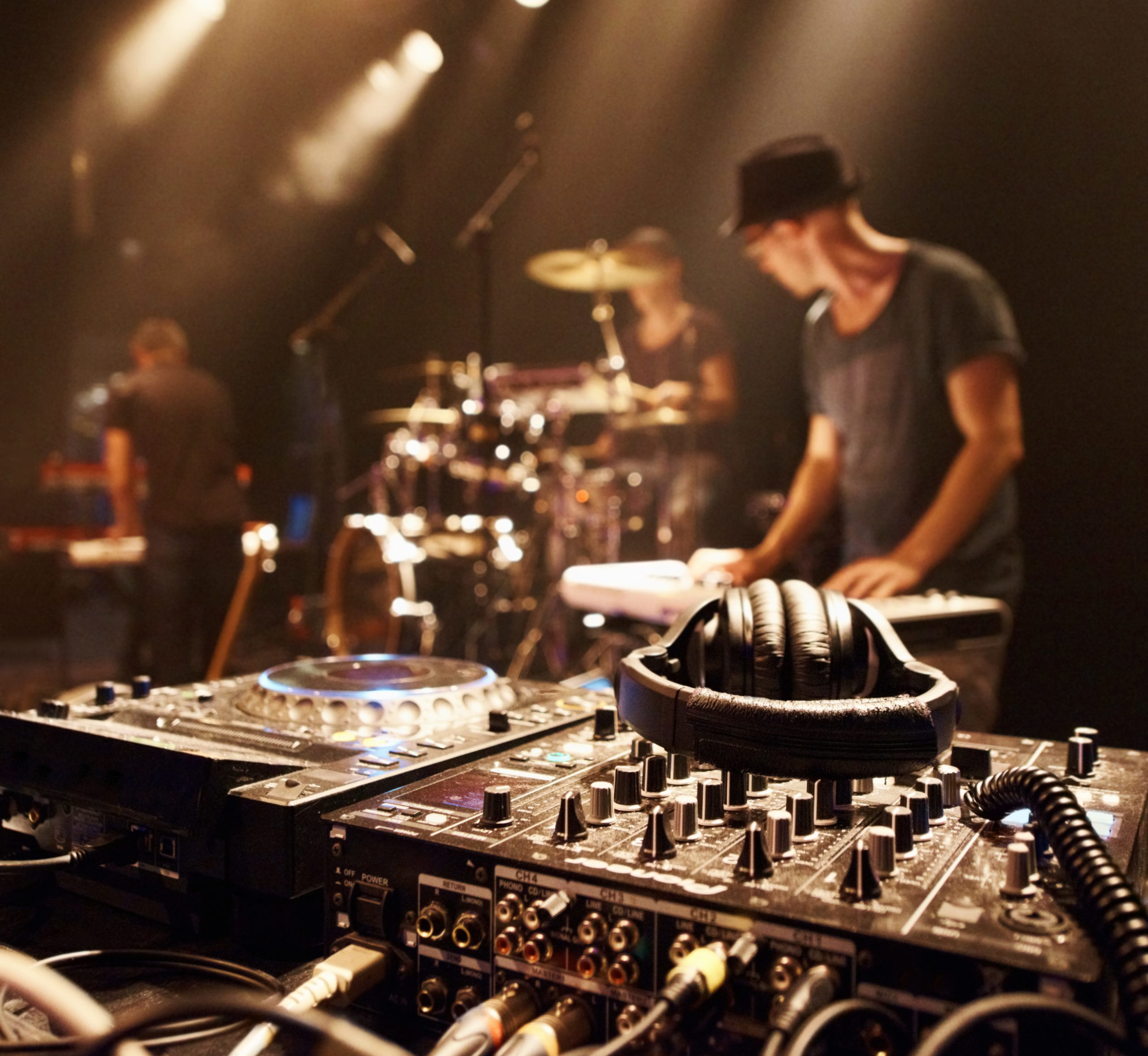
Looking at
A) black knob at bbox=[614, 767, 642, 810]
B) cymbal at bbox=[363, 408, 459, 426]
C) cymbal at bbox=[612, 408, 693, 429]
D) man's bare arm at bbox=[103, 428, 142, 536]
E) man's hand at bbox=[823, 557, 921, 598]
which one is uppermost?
cymbal at bbox=[363, 408, 459, 426]

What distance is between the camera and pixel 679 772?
0.89 m

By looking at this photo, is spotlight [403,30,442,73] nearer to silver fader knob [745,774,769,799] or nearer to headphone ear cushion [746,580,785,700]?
headphone ear cushion [746,580,785,700]

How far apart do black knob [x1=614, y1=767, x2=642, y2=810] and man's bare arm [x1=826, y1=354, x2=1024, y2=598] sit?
2.47m

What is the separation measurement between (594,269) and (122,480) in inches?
96.2

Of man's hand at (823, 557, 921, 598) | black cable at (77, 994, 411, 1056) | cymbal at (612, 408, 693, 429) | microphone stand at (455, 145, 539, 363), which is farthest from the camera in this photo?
microphone stand at (455, 145, 539, 363)

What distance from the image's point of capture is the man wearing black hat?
9.95 ft

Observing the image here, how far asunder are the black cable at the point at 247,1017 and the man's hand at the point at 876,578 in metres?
2.89

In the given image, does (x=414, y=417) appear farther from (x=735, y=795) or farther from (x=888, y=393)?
(x=735, y=795)

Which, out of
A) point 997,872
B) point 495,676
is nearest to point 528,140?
point 495,676

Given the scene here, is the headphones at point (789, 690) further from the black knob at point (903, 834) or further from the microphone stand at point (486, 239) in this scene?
the microphone stand at point (486, 239)

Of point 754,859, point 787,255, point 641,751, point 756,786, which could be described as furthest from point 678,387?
point 754,859

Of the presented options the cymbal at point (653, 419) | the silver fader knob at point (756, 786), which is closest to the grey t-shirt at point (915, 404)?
the cymbal at point (653, 419)

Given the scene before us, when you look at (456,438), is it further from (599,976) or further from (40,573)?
(599,976)

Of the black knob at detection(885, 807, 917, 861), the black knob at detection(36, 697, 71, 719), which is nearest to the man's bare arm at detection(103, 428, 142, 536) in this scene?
the black knob at detection(36, 697, 71, 719)
